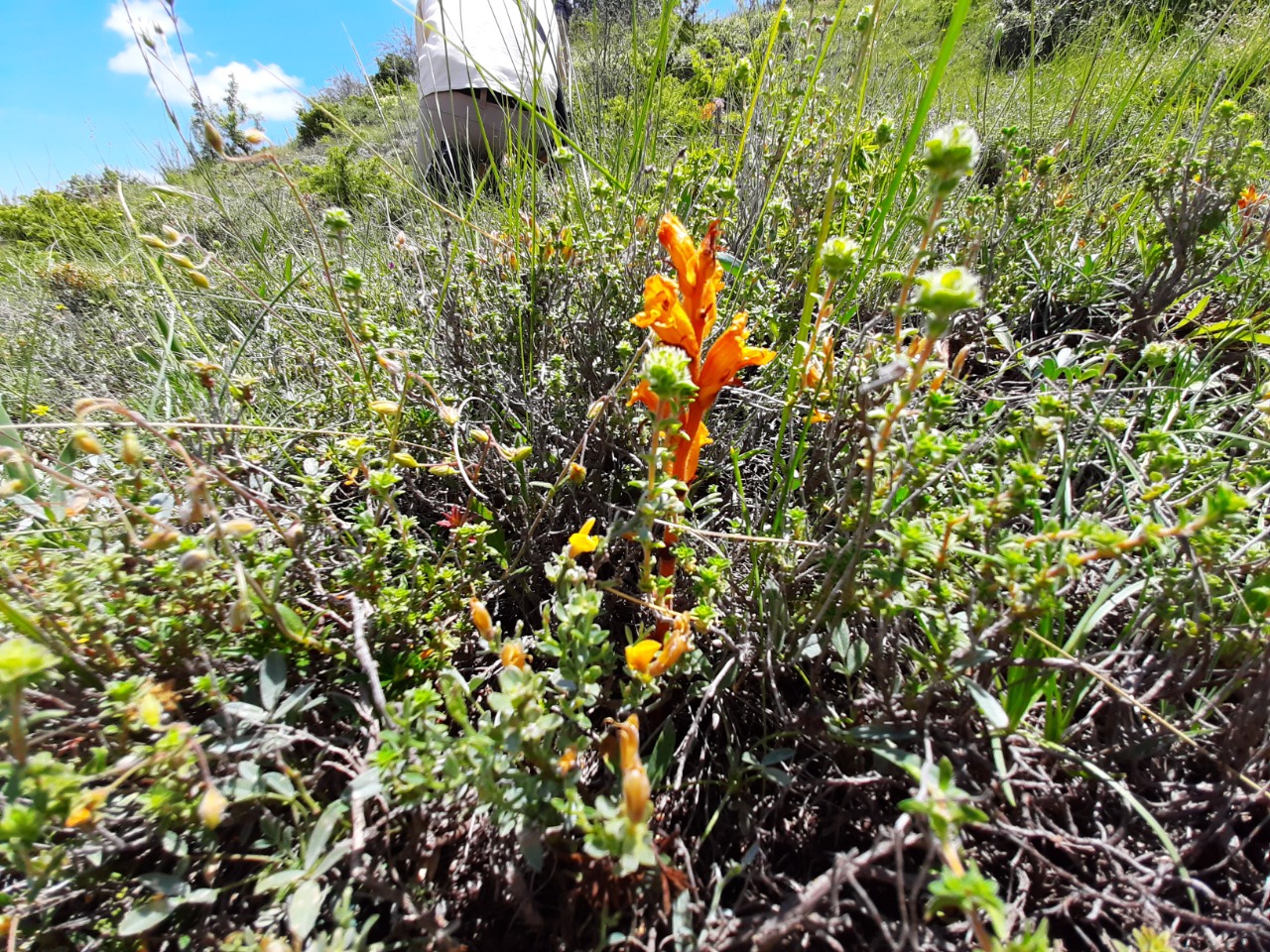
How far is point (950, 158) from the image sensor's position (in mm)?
602

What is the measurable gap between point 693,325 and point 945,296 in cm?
47

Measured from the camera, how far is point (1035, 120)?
9.89 feet

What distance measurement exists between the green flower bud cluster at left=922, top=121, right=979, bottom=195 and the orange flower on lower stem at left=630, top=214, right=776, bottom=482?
15.2 inches

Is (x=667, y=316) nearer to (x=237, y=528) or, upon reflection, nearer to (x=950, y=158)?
(x=950, y=158)

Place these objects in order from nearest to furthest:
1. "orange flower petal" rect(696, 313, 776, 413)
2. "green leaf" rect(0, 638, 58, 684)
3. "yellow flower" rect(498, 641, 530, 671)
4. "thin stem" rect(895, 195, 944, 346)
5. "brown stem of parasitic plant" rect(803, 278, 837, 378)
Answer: "green leaf" rect(0, 638, 58, 684), "thin stem" rect(895, 195, 944, 346), "yellow flower" rect(498, 641, 530, 671), "brown stem of parasitic plant" rect(803, 278, 837, 378), "orange flower petal" rect(696, 313, 776, 413)

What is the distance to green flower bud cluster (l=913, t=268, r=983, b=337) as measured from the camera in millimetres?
572

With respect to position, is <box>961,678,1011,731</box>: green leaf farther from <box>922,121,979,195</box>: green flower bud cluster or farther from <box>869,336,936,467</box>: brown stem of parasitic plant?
<box>922,121,979,195</box>: green flower bud cluster

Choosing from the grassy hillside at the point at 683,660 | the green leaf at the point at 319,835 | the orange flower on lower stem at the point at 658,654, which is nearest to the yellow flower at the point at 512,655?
the grassy hillside at the point at 683,660

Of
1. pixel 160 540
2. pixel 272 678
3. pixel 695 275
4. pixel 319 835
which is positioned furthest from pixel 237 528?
pixel 695 275

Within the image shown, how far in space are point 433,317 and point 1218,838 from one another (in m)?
1.76

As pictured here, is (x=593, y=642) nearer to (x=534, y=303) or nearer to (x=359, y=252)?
(x=534, y=303)

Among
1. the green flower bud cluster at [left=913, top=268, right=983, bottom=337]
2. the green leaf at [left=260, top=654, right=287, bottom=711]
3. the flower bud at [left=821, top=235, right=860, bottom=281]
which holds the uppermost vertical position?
the flower bud at [left=821, top=235, right=860, bottom=281]

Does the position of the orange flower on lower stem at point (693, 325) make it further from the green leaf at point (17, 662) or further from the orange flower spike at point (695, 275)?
the green leaf at point (17, 662)

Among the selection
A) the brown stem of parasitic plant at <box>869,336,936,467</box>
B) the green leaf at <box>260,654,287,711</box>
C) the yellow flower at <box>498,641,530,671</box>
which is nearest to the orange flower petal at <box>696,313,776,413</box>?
the brown stem of parasitic plant at <box>869,336,936,467</box>
